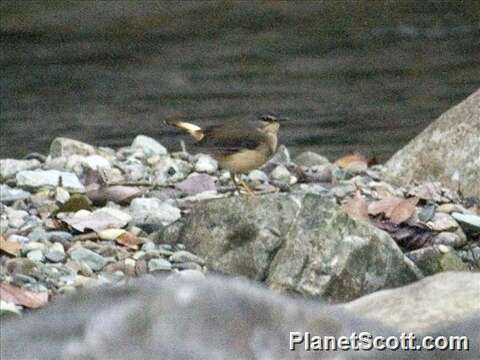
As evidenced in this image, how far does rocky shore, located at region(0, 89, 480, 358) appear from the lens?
6.09 meters

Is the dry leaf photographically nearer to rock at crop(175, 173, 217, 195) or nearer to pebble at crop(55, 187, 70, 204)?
rock at crop(175, 173, 217, 195)

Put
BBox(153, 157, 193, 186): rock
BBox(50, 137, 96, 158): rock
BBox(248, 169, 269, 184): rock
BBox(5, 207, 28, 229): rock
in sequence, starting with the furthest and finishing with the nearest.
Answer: BBox(50, 137, 96, 158): rock
BBox(248, 169, 269, 184): rock
BBox(153, 157, 193, 186): rock
BBox(5, 207, 28, 229): rock

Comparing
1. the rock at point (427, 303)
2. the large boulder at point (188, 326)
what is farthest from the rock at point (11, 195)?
the large boulder at point (188, 326)

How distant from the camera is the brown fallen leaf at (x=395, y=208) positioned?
702cm

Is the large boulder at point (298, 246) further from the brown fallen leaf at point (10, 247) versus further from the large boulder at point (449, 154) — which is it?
the large boulder at point (449, 154)

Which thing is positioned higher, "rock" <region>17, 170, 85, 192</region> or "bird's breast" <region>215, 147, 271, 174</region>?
"bird's breast" <region>215, 147, 271, 174</region>

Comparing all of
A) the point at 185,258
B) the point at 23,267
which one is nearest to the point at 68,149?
the point at 185,258

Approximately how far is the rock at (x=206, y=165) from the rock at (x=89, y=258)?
81.7 inches

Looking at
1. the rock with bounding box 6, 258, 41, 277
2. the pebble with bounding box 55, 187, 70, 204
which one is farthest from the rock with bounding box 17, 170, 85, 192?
the rock with bounding box 6, 258, 41, 277

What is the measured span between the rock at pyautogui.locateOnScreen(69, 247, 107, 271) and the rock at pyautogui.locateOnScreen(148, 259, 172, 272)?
0.63 ft

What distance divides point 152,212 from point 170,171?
125cm

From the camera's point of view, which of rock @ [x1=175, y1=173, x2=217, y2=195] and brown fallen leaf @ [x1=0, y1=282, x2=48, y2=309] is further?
rock @ [x1=175, y1=173, x2=217, y2=195]

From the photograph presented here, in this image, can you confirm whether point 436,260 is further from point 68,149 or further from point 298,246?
point 68,149

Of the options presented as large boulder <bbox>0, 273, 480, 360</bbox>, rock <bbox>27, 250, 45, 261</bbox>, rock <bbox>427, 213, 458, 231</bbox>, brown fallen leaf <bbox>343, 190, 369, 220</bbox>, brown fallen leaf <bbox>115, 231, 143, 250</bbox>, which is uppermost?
large boulder <bbox>0, 273, 480, 360</bbox>
